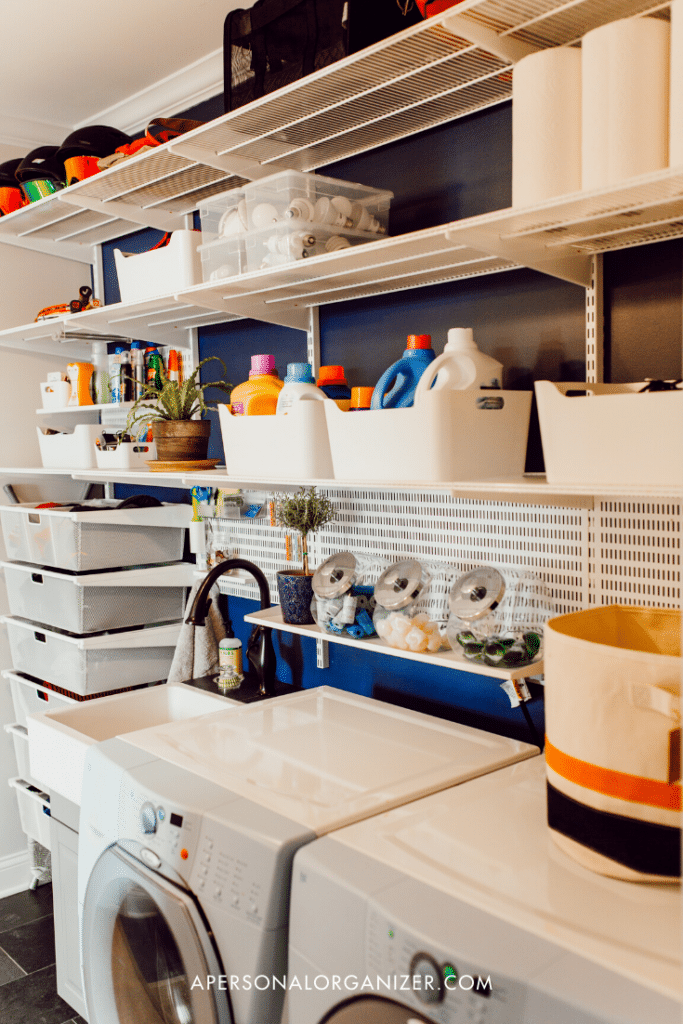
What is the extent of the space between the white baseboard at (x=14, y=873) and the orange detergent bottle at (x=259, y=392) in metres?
2.08

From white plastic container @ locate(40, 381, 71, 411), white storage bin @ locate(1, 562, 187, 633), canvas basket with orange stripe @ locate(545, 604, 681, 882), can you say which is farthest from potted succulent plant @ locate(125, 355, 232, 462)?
canvas basket with orange stripe @ locate(545, 604, 681, 882)

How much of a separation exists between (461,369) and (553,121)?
432 mm

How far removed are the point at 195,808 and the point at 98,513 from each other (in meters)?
1.25

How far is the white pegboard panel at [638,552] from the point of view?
1432 mm

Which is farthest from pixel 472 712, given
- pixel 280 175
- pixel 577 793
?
pixel 280 175

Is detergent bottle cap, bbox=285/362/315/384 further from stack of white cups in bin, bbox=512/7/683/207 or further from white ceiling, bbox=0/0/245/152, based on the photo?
white ceiling, bbox=0/0/245/152

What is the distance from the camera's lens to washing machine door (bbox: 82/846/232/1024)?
1.34m

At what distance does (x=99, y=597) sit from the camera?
97.0 inches

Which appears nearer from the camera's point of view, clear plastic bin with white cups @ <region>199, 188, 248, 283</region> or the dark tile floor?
clear plastic bin with white cups @ <region>199, 188, 248, 283</region>

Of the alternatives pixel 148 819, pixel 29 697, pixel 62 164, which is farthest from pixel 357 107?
pixel 29 697

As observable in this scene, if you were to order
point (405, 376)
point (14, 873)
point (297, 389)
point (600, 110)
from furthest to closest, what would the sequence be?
point (14, 873), point (297, 389), point (405, 376), point (600, 110)

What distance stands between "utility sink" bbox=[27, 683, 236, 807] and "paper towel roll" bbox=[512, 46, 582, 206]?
1.43m

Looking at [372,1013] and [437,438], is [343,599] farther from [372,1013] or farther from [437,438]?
[372,1013]

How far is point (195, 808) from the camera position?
4.53 feet
